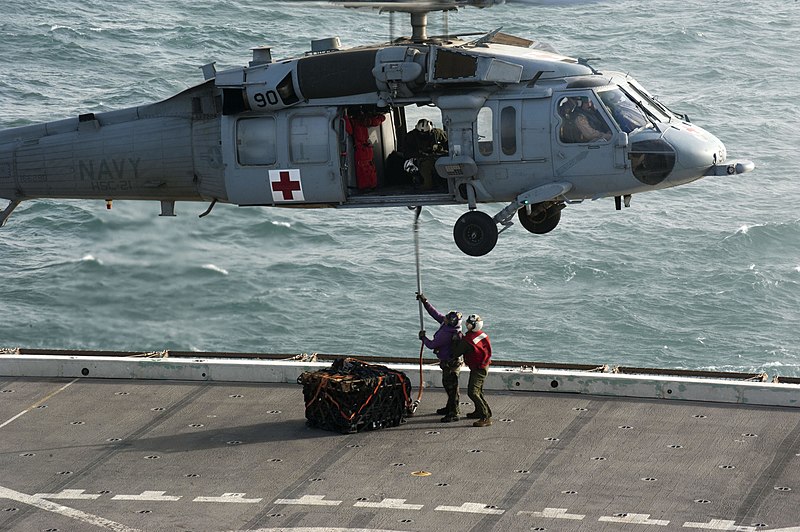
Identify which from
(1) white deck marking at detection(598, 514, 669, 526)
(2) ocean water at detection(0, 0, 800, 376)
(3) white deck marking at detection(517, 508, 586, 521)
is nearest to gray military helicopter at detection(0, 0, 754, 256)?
(3) white deck marking at detection(517, 508, 586, 521)

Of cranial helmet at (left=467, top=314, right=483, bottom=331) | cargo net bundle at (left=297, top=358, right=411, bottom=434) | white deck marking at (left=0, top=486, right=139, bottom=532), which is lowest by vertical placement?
white deck marking at (left=0, top=486, right=139, bottom=532)

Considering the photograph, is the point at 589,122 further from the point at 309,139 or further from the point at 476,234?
the point at 309,139

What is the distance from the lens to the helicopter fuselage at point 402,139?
55.7ft

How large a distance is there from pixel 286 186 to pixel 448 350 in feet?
11.0

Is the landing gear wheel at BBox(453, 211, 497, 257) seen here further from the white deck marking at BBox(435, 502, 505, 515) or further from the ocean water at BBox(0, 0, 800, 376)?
the ocean water at BBox(0, 0, 800, 376)

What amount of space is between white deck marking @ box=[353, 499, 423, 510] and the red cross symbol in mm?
4946

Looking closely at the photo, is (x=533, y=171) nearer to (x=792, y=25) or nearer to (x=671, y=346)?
(x=671, y=346)

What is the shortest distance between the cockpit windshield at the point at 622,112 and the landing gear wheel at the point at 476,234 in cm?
224

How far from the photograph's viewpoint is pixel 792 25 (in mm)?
68688

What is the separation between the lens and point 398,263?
4447cm

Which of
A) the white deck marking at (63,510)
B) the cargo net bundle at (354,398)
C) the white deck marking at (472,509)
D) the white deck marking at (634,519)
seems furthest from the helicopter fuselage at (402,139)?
the white deck marking at (63,510)

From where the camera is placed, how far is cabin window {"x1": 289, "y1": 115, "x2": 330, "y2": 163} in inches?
692

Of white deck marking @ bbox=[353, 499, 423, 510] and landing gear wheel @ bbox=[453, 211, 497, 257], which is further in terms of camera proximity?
landing gear wheel @ bbox=[453, 211, 497, 257]

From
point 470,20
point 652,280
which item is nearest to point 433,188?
point 652,280
